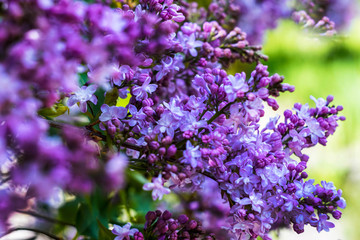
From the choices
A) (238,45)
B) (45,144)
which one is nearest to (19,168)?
(45,144)

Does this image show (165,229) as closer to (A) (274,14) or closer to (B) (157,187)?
(B) (157,187)

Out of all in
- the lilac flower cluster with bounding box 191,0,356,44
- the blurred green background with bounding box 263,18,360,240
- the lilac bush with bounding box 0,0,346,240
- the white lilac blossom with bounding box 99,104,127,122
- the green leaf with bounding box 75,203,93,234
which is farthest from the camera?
the blurred green background with bounding box 263,18,360,240

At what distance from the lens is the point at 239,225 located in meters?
0.42

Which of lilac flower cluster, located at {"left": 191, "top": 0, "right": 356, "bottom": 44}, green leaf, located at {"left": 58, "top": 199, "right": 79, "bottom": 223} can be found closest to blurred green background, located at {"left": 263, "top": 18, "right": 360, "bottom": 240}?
lilac flower cluster, located at {"left": 191, "top": 0, "right": 356, "bottom": 44}

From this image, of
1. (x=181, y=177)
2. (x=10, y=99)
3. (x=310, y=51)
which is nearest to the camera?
(x=10, y=99)

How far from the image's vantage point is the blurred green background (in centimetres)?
134

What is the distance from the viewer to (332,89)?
1406 mm

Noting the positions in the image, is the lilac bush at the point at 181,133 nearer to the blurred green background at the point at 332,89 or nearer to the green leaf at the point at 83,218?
the green leaf at the point at 83,218

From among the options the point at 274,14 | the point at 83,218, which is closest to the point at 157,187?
the point at 83,218

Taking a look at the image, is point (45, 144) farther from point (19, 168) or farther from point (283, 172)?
point (283, 172)

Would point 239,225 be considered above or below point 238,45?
below

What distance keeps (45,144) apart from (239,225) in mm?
262

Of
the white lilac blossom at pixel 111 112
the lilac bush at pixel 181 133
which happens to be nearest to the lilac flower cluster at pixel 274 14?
the lilac bush at pixel 181 133

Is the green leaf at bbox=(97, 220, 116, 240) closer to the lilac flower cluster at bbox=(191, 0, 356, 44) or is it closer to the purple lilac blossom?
the purple lilac blossom
